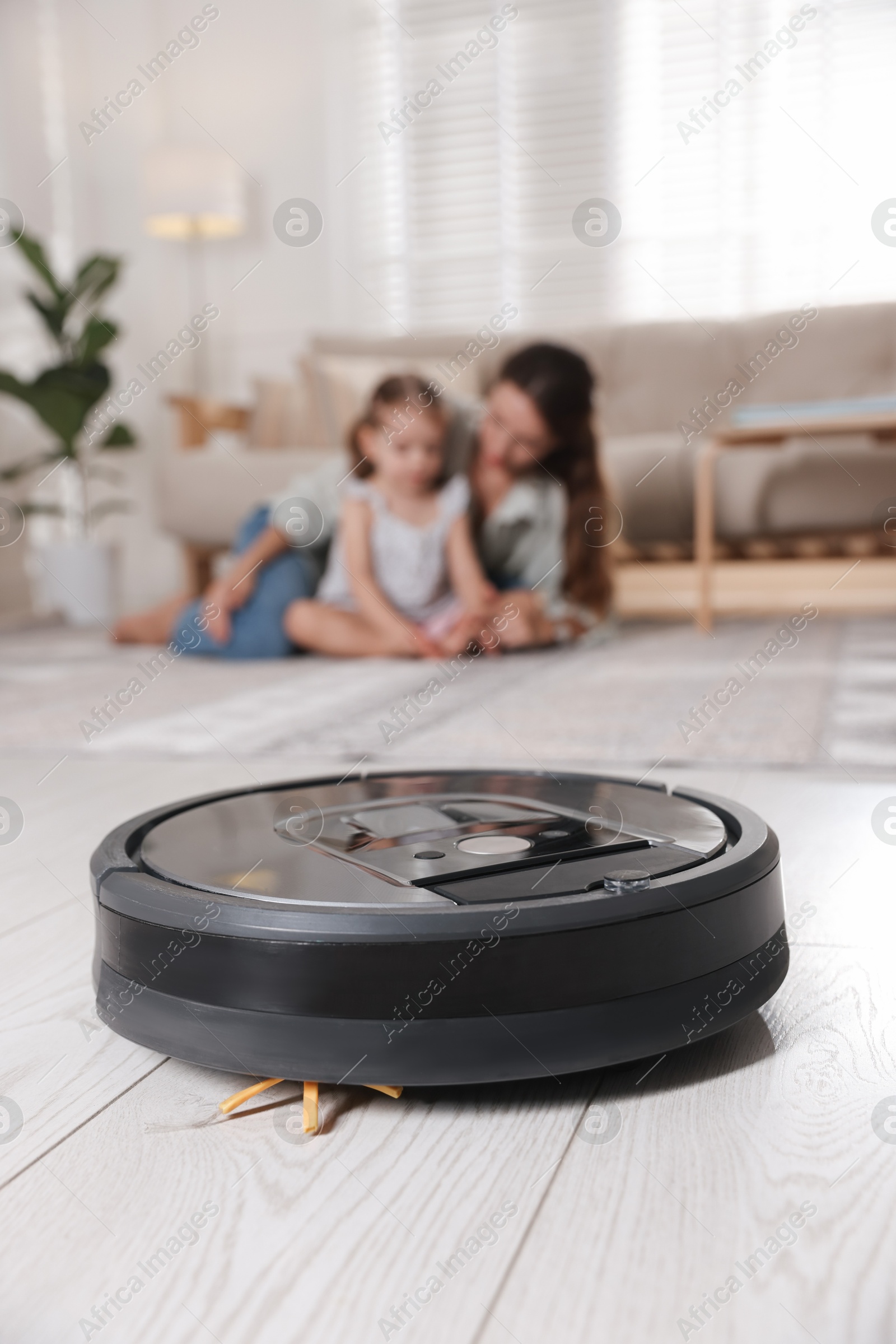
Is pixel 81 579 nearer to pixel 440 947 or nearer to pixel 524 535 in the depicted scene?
pixel 524 535

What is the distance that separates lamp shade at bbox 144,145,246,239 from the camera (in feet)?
12.0

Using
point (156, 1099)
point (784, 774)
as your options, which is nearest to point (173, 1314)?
point (156, 1099)

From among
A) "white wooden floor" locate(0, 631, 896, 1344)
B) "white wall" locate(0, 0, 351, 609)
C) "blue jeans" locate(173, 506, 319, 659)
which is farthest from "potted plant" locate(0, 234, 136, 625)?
"white wooden floor" locate(0, 631, 896, 1344)

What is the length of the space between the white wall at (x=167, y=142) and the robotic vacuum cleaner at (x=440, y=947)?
379 centimetres

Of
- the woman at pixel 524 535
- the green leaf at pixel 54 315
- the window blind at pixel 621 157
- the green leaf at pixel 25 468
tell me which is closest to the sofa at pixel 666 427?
the woman at pixel 524 535

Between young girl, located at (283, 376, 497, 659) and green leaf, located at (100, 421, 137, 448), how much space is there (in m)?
1.50

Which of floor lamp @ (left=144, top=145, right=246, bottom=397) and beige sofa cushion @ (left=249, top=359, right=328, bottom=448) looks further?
floor lamp @ (left=144, top=145, right=246, bottom=397)

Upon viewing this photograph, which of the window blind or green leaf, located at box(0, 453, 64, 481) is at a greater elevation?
the window blind

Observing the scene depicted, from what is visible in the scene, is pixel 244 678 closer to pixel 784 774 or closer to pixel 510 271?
pixel 784 774

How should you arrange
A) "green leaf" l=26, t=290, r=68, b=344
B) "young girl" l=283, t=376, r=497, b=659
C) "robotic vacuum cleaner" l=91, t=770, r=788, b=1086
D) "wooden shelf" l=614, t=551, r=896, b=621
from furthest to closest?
"green leaf" l=26, t=290, r=68, b=344 < "wooden shelf" l=614, t=551, r=896, b=621 < "young girl" l=283, t=376, r=497, b=659 < "robotic vacuum cleaner" l=91, t=770, r=788, b=1086

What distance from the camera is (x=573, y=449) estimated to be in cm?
251

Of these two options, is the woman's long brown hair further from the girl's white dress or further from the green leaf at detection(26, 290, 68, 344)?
the green leaf at detection(26, 290, 68, 344)

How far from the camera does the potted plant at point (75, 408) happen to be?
355 cm

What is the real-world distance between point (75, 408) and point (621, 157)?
198 centimetres
